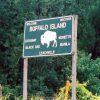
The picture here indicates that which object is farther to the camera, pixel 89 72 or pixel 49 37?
pixel 89 72

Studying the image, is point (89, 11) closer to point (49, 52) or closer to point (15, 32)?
point (15, 32)

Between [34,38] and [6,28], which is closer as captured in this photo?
[34,38]

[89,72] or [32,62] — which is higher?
[32,62]

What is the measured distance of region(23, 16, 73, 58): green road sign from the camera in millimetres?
9744

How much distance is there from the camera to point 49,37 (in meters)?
9.88

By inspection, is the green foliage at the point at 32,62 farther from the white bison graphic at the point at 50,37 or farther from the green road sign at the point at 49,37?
the white bison graphic at the point at 50,37

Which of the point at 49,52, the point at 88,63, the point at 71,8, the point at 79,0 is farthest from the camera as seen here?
the point at 79,0

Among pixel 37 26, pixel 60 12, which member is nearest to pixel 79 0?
pixel 60 12

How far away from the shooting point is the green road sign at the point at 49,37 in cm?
974

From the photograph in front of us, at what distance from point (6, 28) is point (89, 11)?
9460 millimetres

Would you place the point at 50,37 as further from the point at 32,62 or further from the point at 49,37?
the point at 32,62

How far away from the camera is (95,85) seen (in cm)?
1991

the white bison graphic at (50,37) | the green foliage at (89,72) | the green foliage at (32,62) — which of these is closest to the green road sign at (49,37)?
the white bison graphic at (50,37)

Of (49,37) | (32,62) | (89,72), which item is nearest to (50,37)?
(49,37)
